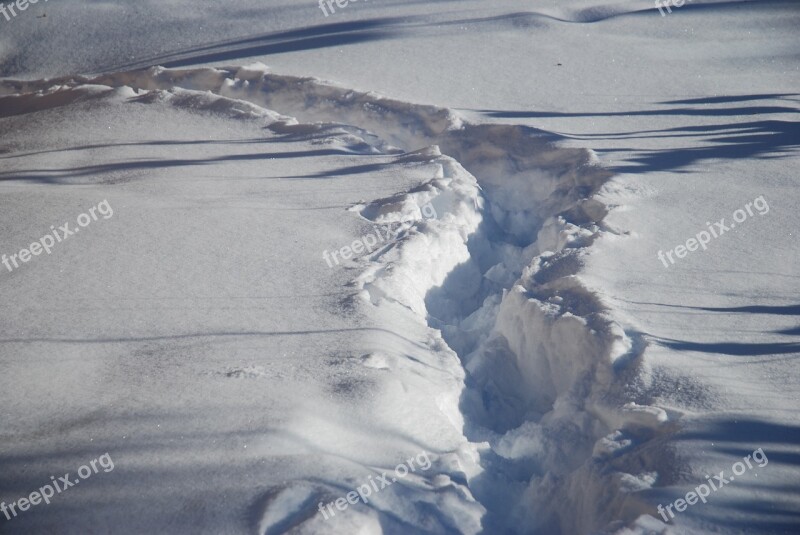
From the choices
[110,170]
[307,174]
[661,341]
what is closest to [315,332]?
[661,341]

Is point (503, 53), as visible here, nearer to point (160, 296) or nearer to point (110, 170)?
point (110, 170)

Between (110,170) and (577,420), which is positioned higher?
(110,170)

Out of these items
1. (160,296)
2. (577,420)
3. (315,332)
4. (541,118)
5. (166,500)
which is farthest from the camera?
(541,118)

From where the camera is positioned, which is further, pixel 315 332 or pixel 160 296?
pixel 160 296

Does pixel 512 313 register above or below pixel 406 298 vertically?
below

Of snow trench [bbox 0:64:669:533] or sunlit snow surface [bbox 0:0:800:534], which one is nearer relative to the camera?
sunlit snow surface [bbox 0:0:800:534]

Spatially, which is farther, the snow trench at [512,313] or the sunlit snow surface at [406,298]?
the snow trench at [512,313]

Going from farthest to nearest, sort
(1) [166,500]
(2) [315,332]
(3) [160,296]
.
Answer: (3) [160,296] → (2) [315,332] → (1) [166,500]

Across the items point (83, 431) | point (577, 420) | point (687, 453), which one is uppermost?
point (83, 431)
